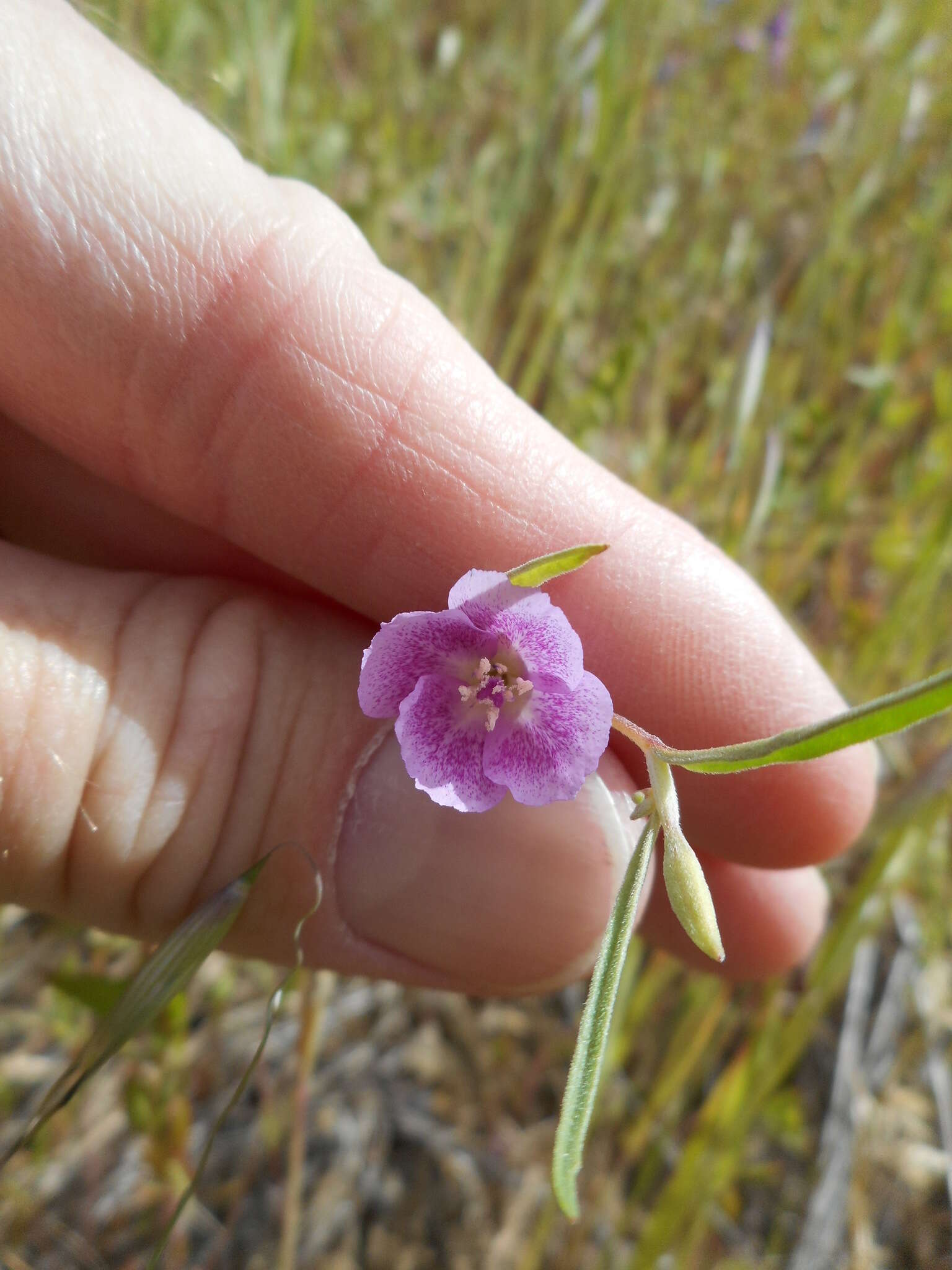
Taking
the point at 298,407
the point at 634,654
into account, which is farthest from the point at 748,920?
the point at 298,407

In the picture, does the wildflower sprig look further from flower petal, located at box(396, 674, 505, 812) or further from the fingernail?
the fingernail

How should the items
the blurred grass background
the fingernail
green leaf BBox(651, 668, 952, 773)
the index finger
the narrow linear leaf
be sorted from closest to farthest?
green leaf BBox(651, 668, 952, 773) → the narrow linear leaf → the index finger → the fingernail → the blurred grass background

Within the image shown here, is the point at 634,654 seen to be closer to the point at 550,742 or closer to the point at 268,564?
the point at 550,742

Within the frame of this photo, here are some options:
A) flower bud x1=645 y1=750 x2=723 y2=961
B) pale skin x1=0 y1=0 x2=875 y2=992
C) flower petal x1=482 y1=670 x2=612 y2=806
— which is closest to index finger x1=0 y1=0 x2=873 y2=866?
pale skin x1=0 y1=0 x2=875 y2=992

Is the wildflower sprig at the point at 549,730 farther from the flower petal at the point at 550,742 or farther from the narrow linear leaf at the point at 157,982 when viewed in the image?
the narrow linear leaf at the point at 157,982

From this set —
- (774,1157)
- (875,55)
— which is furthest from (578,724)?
(875,55)

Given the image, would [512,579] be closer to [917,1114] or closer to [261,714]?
[261,714]
